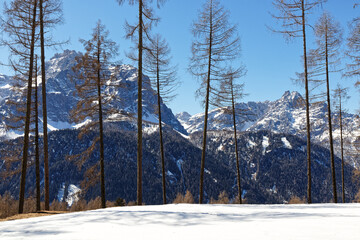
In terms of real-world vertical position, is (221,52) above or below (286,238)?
above

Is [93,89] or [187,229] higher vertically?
[93,89]

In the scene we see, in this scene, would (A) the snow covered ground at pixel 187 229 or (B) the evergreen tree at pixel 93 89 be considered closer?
(A) the snow covered ground at pixel 187 229

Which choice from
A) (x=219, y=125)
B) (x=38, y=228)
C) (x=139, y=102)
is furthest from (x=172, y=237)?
(x=219, y=125)

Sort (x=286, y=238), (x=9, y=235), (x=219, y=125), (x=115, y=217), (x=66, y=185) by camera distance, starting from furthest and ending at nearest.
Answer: (x=66, y=185) → (x=219, y=125) → (x=115, y=217) → (x=9, y=235) → (x=286, y=238)

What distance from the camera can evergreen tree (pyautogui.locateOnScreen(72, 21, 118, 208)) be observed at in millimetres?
15094

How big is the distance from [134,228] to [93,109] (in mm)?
12153

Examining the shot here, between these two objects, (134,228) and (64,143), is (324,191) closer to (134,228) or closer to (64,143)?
(64,143)

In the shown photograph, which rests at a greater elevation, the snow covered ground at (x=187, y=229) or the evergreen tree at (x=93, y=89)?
the evergreen tree at (x=93, y=89)

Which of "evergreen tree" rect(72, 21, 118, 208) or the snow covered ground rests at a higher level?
"evergreen tree" rect(72, 21, 118, 208)

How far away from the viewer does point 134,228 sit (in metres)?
4.10

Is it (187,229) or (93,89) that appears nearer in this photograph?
(187,229)

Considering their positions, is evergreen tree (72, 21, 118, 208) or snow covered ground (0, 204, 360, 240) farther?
evergreen tree (72, 21, 118, 208)

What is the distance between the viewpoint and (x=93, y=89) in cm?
1555

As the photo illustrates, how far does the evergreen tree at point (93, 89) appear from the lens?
15094mm
